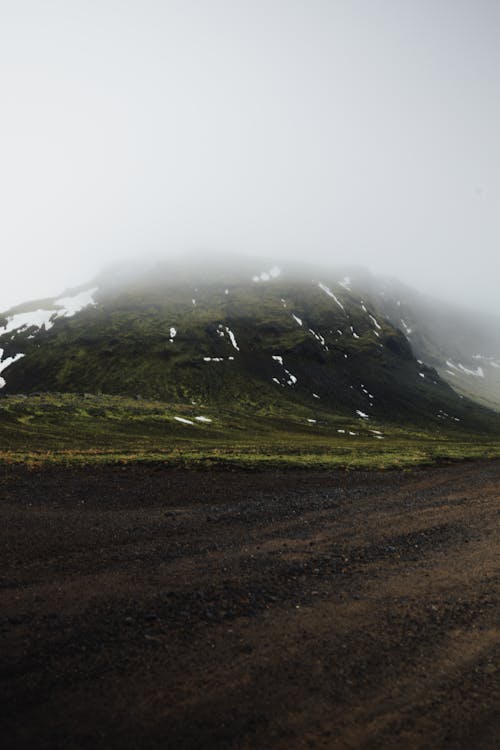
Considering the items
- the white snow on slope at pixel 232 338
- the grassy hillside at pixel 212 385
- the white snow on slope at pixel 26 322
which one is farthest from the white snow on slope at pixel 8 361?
the white snow on slope at pixel 232 338

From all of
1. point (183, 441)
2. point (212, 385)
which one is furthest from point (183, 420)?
point (212, 385)

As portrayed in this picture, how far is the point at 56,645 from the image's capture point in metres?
8.34

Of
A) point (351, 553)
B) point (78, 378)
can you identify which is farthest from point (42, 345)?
point (351, 553)

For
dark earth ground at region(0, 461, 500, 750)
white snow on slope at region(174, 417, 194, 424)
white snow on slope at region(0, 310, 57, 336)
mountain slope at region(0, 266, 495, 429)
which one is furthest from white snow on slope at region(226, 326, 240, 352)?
dark earth ground at region(0, 461, 500, 750)

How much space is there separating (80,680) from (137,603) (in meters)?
2.90

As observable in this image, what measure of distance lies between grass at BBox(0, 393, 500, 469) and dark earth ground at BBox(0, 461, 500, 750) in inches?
633

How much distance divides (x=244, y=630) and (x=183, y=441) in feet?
161

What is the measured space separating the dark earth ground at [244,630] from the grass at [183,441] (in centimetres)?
1607

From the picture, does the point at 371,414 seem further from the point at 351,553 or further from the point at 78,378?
the point at 351,553

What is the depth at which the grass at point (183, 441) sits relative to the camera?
3531cm

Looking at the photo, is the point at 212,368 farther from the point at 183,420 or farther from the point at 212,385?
the point at 183,420

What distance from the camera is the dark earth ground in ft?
21.7

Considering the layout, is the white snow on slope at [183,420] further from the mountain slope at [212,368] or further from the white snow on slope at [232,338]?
the white snow on slope at [232,338]

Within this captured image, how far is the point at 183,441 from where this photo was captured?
57.1 metres
